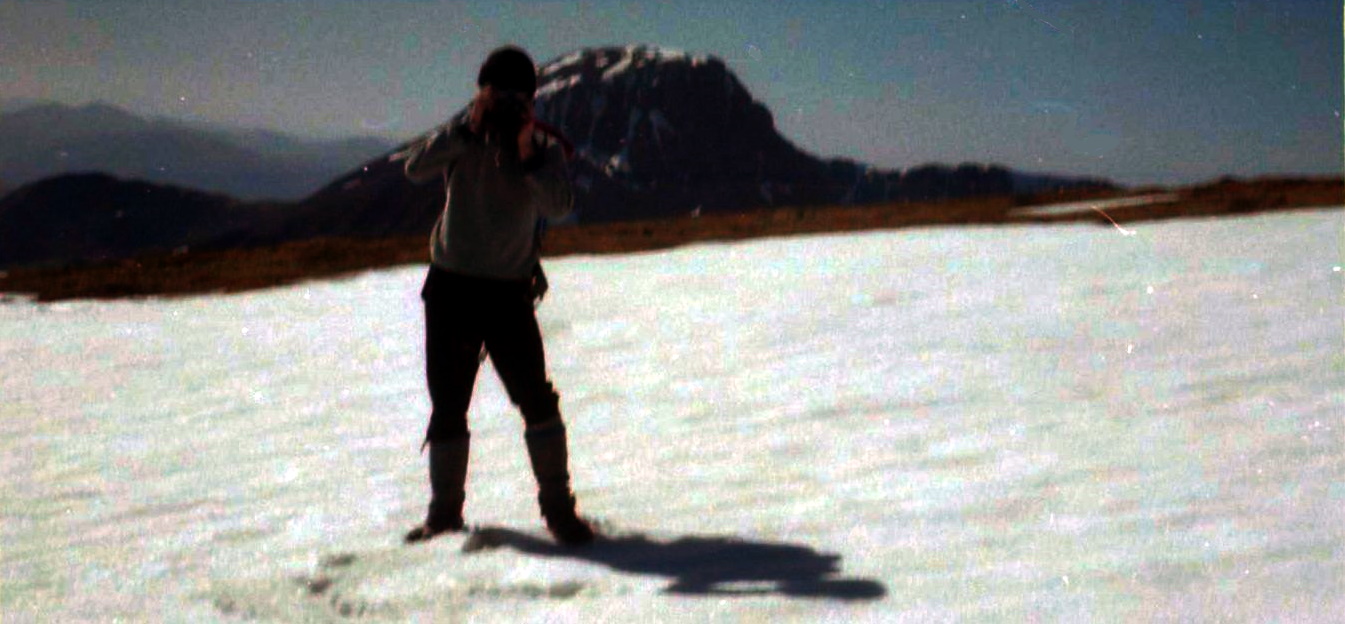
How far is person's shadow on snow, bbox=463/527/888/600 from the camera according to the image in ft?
10.7

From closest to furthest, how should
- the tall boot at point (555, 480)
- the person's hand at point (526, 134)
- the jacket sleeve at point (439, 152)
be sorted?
the person's hand at point (526, 134) → the jacket sleeve at point (439, 152) → the tall boot at point (555, 480)

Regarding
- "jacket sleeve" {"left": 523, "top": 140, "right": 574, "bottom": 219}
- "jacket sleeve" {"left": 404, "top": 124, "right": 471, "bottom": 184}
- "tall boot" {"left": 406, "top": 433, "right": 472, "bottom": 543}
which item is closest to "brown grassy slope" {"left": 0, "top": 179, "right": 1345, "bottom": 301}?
"tall boot" {"left": 406, "top": 433, "right": 472, "bottom": 543}

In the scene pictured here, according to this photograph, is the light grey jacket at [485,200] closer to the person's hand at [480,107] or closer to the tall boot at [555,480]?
the person's hand at [480,107]

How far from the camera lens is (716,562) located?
3572 millimetres

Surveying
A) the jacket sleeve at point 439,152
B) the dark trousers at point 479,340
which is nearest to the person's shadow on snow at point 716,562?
the dark trousers at point 479,340

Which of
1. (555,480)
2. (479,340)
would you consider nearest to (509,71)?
(479,340)

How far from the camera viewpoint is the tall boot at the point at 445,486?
3.92 metres

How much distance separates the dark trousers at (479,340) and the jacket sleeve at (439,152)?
380 mm

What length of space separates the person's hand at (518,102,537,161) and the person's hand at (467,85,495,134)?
5.2 inches

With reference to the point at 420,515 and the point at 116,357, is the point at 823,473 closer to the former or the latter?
the point at 420,515

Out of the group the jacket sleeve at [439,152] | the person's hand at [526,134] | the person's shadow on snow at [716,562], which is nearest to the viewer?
the person's shadow on snow at [716,562]

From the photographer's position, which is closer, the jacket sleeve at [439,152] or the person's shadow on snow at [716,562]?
the person's shadow on snow at [716,562]

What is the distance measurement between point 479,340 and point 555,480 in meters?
0.60

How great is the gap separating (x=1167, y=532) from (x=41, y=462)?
19.2 feet
